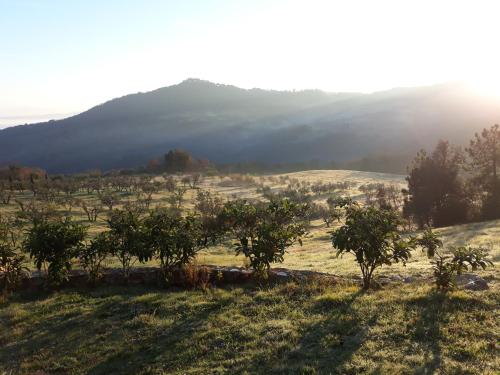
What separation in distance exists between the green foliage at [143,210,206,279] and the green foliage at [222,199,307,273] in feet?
6.27

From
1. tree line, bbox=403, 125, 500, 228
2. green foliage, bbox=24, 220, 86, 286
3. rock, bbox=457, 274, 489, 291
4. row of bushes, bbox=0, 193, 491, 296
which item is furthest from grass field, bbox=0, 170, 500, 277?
tree line, bbox=403, 125, 500, 228

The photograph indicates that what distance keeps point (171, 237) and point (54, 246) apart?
4.91m

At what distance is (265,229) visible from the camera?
17.4 meters

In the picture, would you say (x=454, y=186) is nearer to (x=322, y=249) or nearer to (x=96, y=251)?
(x=322, y=249)

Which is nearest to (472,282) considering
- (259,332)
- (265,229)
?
(265,229)

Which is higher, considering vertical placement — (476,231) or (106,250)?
(106,250)

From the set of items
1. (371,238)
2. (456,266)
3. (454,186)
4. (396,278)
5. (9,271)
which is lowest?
(396,278)

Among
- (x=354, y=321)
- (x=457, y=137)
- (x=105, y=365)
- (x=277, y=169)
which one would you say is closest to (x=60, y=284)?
(x=105, y=365)

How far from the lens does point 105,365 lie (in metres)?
12.0

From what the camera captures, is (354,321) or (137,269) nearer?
(354,321)

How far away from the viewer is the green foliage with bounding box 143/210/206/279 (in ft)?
56.7

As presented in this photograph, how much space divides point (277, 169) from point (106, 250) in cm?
13266

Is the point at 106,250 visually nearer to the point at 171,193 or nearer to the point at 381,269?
the point at 381,269

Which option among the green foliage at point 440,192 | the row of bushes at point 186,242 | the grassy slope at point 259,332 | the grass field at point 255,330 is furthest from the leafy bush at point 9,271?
the green foliage at point 440,192
